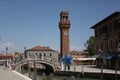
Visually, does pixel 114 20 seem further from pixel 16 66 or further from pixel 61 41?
pixel 61 41

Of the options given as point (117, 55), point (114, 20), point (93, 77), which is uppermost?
point (114, 20)

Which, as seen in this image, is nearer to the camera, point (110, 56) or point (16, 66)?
point (110, 56)

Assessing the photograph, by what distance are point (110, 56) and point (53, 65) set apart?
51.5ft

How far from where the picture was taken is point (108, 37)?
59969 millimetres

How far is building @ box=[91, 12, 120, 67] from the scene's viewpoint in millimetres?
54344

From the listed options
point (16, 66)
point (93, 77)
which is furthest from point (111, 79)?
point (16, 66)

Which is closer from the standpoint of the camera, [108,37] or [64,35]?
[108,37]

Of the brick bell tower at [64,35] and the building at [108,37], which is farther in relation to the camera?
the brick bell tower at [64,35]

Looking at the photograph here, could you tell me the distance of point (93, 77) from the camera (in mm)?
44062

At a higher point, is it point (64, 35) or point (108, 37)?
point (64, 35)

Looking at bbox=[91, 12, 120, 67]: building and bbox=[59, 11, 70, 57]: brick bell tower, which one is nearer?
bbox=[91, 12, 120, 67]: building

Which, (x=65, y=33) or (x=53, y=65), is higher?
(x=65, y=33)

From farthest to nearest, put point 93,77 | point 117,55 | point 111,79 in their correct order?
point 117,55
point 93,77
point 111,79

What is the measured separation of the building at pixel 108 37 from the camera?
178 ft
